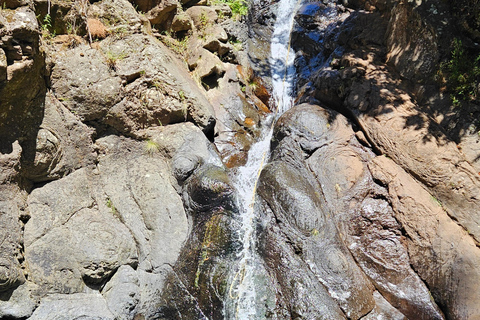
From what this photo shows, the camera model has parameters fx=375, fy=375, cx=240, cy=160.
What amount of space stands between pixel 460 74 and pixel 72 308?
21.1ft

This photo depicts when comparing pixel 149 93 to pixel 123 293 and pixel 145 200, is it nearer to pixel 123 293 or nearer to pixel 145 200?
pixel 145 200

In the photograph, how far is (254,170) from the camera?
260 inches

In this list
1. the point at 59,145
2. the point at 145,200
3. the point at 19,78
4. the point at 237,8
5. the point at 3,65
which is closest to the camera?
the point at 3,65

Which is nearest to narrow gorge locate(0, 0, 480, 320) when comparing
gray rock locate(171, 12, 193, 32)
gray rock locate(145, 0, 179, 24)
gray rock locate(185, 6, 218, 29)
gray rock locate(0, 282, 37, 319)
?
gray rock locate(0, 282, 37, 319)

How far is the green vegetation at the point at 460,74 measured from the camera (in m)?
5.77

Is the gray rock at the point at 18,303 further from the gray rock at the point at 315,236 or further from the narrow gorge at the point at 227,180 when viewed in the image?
the gray rock at the point at 315,236

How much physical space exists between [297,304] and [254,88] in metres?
5.00

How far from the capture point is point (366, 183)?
18.6 feet

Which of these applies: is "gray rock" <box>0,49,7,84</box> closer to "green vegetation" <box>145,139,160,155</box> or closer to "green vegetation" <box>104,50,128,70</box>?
"green vegetation" <box>104,50,128,70</box>

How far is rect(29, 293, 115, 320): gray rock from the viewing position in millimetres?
4359

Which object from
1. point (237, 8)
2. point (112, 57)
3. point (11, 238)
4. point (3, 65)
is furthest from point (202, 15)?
point (11, 238)

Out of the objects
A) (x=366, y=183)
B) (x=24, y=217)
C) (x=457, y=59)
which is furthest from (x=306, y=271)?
(x=457, y=59)

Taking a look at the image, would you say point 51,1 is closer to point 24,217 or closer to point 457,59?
point 24,217

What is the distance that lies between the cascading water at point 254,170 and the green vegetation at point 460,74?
10.1ft
